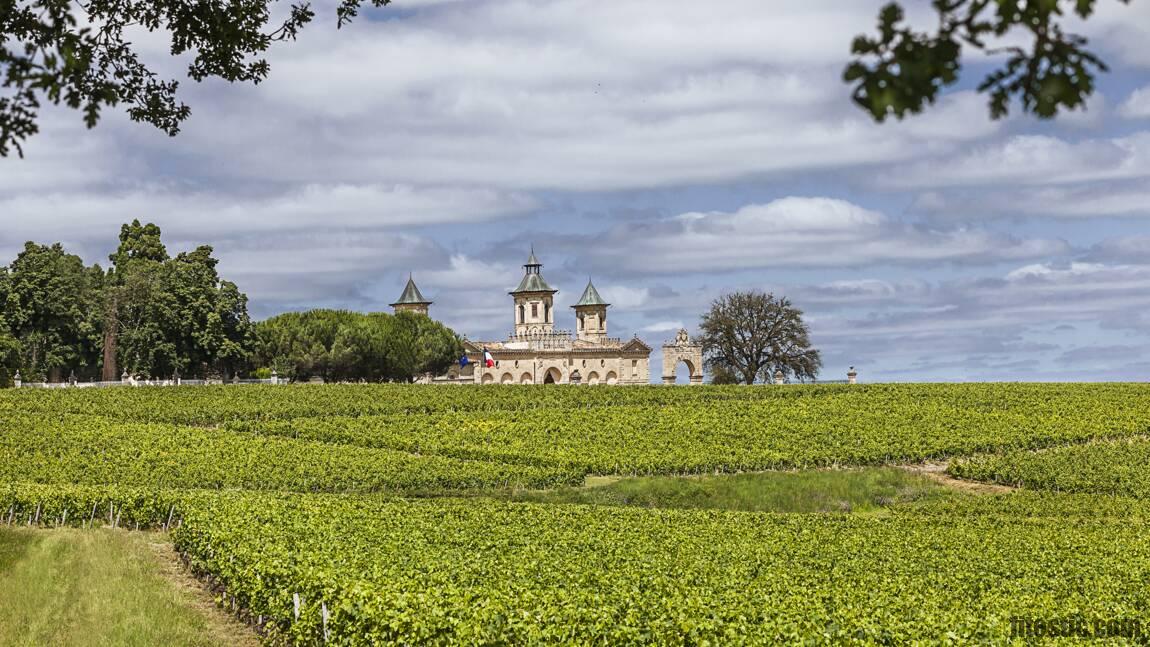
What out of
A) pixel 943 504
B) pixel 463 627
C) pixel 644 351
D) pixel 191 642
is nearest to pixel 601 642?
pixel 463 627

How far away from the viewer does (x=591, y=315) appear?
136 metres

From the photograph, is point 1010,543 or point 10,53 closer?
point 10,53

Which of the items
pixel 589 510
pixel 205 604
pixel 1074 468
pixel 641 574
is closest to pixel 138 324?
pixel 589 510

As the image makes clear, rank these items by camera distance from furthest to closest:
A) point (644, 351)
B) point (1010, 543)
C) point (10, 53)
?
point (644, 351) → point (1010, 543) → point (10, 53)

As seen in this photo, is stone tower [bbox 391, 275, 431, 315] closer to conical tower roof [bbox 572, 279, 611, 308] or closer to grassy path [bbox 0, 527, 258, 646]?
conical tower roof [bbox 572, 279, 611, 308]

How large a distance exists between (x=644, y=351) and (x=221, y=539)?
309 feet

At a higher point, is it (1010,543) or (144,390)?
(144,390)

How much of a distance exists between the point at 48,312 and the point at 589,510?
196 feet

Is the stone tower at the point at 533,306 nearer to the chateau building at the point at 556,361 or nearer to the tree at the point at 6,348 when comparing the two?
the chateau building at the point at 556,361

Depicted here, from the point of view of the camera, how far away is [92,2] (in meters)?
14.3

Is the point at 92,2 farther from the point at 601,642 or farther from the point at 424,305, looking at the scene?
the point at 424,305

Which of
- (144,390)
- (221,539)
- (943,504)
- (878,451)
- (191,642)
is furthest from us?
(144,390)

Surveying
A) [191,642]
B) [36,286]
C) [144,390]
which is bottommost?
[191,642]

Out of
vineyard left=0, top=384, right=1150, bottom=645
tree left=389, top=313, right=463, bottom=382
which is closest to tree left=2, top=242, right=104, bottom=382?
vineyard left=0, top=384, right=1150, bottom=645
